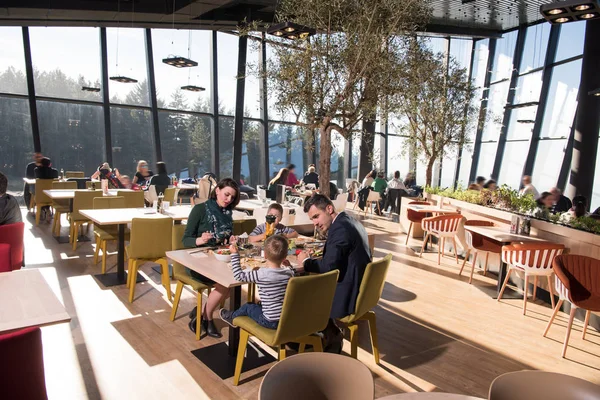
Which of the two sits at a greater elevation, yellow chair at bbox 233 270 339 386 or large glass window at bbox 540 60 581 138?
large glass window at bbox 540 60 581 138

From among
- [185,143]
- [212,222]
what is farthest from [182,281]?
[185,143]

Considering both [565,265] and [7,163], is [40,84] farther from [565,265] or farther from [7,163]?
[565,265]

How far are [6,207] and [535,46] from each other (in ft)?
45.5

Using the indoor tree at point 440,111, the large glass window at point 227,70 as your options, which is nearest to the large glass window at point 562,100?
the indoor tree at point 440,111

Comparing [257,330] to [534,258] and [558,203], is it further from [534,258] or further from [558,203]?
[558,203]

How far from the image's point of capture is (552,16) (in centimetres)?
475

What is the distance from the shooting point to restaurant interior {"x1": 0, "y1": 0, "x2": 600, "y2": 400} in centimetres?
287

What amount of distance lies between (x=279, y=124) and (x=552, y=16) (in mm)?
9218

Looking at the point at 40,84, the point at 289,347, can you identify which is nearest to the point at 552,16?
the point at 289,347

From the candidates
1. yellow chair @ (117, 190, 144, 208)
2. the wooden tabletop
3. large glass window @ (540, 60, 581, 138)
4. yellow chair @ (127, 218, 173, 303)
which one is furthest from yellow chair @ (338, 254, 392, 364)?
large glass window @ (540, 60, 581, 138)

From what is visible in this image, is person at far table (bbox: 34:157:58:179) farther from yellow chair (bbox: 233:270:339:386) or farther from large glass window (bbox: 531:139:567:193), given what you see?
large glass window (bbox: 531:139:567:193)

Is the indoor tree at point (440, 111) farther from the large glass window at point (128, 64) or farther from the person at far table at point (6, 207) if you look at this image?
the person at far table at point (6, 207)

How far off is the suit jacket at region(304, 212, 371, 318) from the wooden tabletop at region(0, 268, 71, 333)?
1715 millimetres

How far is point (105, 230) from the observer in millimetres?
5594
